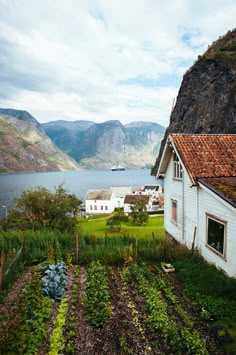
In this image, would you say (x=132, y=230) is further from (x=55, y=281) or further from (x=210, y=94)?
(x=55, y=281)

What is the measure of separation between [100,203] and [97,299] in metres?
71.6

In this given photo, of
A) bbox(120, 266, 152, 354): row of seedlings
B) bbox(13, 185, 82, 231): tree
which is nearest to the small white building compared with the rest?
bbox(13, 185, 82, 231): tree

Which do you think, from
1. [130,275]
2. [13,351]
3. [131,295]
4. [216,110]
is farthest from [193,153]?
[216,110]

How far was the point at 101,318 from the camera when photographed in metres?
7.95

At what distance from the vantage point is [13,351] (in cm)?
632

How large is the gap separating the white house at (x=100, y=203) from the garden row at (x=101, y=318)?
6847 cm

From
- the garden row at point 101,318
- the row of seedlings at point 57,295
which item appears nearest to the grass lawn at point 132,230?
the row of seedlings at point 57,295

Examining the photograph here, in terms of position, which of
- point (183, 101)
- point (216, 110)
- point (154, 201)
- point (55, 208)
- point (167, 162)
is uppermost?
point (183, 101)

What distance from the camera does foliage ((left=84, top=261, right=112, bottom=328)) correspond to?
7995 mm

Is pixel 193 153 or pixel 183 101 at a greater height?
pixel 183 101

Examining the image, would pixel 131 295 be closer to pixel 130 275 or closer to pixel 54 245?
pixel 130 275

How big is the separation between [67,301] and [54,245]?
6.69 meters

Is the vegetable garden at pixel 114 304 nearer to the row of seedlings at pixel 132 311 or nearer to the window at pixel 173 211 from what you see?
the row of seedlings at pixel 132 311

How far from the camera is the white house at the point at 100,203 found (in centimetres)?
7975
